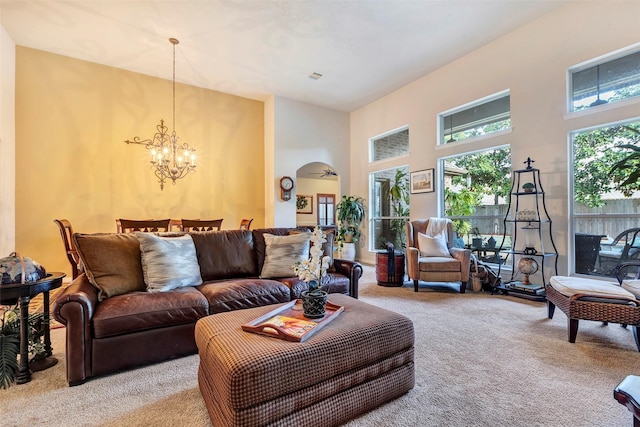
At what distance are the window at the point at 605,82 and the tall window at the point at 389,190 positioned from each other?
2.66 metres

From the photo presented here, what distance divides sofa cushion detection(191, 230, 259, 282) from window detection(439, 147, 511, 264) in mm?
3396

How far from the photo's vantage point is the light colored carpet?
1541 mm

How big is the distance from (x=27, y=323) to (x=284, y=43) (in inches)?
168

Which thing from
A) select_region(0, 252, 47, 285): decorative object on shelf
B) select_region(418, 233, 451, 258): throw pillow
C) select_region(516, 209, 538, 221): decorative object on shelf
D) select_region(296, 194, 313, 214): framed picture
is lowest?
select_region(418, 233, 451, 258): throw pillow

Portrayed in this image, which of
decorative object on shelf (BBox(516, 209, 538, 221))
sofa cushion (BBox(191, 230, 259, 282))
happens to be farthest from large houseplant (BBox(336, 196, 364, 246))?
sofa cushion (BBox(191, 230, 259, 282))

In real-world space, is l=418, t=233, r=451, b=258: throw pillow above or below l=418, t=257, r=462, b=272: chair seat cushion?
above

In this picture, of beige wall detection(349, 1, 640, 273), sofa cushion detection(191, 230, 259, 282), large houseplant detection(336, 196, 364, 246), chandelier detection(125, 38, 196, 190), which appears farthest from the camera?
large houseplant detection(336, 196, 364, 246)

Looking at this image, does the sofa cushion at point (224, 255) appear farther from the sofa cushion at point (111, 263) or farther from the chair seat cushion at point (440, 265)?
the chair seat cushion at point (440, 265)

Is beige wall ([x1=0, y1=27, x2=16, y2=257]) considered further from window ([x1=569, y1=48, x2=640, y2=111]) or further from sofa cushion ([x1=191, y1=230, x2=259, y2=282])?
window ([x1=569, y1=48, x2=640, y2=111])

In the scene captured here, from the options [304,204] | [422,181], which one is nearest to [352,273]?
[422,181]

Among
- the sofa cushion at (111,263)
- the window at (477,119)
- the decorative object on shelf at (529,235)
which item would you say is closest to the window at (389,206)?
the window at (477,119)

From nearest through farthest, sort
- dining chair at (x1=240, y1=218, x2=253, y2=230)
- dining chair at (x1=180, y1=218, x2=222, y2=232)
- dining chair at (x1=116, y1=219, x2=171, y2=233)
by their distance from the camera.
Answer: dining chair at (x1=116, y1=219, x2=171, y2=233) → dining chair at (x1=180, y1=218, x2=222, y2=232) → dining chair at (x1=240, y1=218, x2=253, y2=230)

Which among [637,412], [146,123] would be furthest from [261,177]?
[637,412]

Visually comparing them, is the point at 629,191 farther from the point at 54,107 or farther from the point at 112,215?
the point at 54,107
